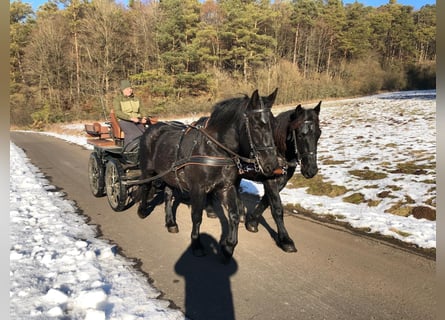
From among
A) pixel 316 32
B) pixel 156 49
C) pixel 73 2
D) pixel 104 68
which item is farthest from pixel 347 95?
pixel 73 2

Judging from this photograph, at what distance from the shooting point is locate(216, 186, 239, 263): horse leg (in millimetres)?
4395

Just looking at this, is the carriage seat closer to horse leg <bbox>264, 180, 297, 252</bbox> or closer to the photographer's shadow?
the photographer's shadow

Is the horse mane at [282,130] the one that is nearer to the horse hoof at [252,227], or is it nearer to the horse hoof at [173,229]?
the horse hoof at [252,227]

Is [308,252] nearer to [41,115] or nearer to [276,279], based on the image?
[276,279]

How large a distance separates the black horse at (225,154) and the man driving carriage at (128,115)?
1.97m

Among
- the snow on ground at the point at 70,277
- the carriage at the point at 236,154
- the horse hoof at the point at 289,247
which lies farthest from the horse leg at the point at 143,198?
the horse hoof at the point at 289,247

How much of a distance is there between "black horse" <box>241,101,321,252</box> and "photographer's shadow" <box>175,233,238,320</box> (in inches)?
38.6

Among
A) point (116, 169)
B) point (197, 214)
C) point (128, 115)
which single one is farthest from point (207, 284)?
point (128, 115)

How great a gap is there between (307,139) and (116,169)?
3945 mm

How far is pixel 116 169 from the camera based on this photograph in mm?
6645

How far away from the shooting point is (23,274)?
3.83 metres

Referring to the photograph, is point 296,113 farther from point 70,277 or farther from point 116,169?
point 116,169

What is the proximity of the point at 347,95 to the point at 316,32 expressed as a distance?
1810 centimetres

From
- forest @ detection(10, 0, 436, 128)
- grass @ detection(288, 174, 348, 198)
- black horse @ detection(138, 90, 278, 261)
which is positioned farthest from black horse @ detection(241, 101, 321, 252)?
forest @ detection(10, 0, 436, 128)
